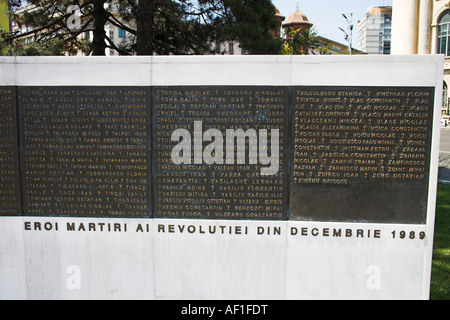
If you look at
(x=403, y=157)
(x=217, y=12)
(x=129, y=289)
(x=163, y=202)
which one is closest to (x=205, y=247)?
(x=163, y=202)

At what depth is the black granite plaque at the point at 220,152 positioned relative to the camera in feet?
Result: 16.2

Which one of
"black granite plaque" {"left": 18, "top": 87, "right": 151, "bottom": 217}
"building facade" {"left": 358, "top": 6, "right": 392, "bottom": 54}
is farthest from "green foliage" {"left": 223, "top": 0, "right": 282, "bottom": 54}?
"building facade" {"left": 358, "top": 6, "right": 392, "bottom": 54}

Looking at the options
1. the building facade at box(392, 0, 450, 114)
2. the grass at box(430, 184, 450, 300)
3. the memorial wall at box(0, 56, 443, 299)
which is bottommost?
the grass at box(430, 184, 450, 300)

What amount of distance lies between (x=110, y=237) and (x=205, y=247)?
1294 mm

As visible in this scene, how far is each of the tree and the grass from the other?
21.5 ft

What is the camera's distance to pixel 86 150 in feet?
A: 16.6

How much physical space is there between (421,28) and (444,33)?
36.0 ft

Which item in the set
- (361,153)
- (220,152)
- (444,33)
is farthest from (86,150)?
(444,33)

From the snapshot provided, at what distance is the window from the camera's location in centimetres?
3775

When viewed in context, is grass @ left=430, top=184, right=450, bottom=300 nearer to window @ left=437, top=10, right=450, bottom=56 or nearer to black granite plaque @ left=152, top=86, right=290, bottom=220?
black granite plaque @ left=152, top=86, right=290, bottom=220

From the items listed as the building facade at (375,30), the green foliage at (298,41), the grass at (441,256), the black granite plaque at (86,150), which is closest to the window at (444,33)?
the green foliage at (298,41)

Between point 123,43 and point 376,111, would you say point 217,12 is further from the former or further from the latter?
point 376,111

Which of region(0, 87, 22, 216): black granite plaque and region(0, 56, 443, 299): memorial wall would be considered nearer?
region(0, 56, 443, 299): memorial wall

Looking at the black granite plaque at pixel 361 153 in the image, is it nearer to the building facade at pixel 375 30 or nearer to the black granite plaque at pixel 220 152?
the black granite plaque at pixel 220 152
